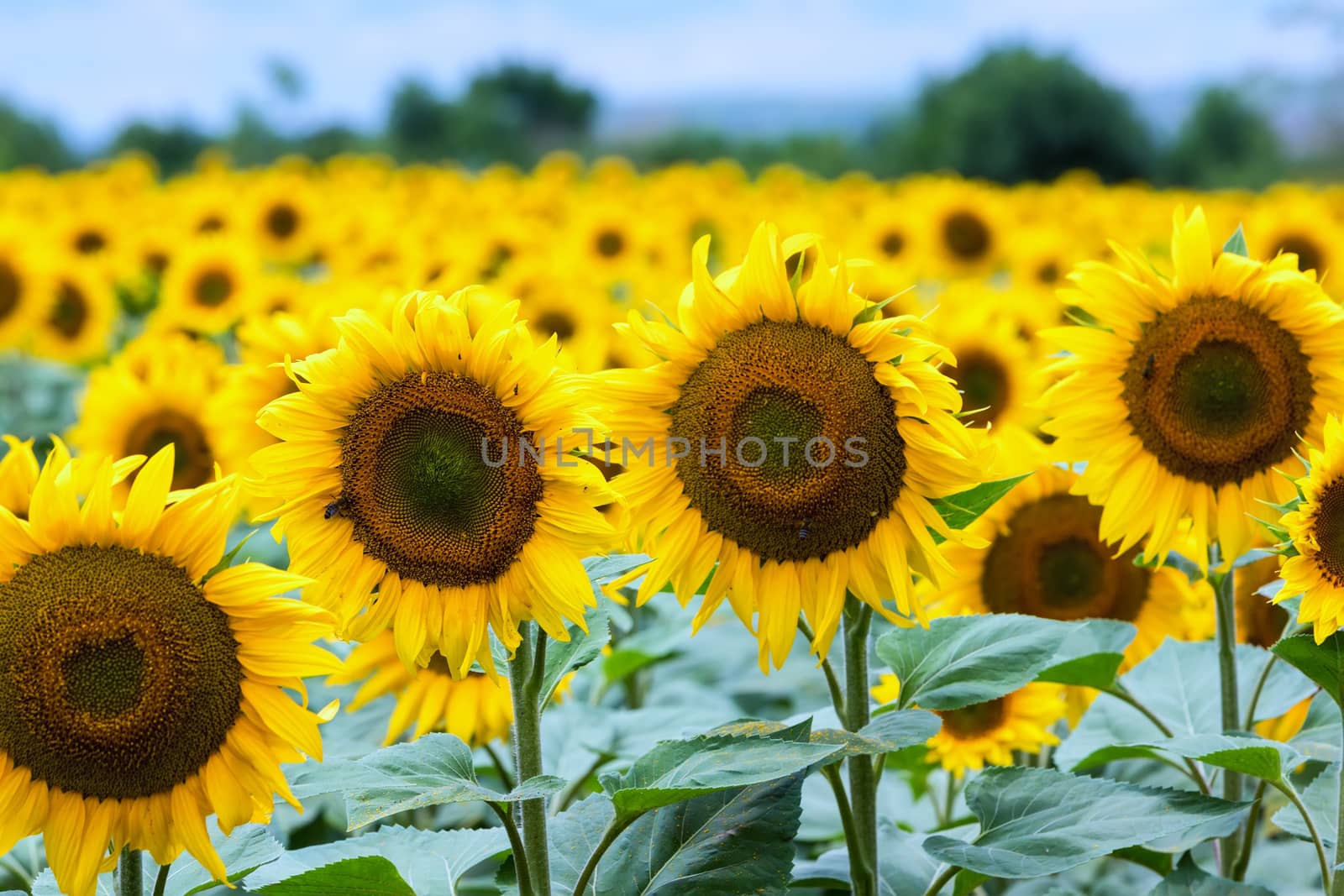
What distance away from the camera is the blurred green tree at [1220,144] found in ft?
114

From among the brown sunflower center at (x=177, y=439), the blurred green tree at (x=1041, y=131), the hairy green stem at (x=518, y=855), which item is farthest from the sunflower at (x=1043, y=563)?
the blurred green tree at (x=1041, y=131)

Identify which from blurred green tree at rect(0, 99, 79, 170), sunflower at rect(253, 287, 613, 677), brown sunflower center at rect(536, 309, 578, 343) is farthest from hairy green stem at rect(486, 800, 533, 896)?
blurred green tree at rect(0, 99, 79, 170)

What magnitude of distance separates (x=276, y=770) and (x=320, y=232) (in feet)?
20.8

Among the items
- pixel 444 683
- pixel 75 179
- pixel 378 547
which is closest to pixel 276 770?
pixel 378 547

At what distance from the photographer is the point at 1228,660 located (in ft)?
8.59

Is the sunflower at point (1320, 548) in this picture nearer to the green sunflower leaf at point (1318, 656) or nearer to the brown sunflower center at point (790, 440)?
the green sunflower leaf at point (1318, 656)

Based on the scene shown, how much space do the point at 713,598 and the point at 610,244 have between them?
5766 millimetres

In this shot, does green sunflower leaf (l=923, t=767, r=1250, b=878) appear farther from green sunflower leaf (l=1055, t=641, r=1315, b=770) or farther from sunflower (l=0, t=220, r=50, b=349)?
sunflower (l=0, t=220, r=50, b=349)

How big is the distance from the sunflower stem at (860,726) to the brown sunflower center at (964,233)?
236 inches

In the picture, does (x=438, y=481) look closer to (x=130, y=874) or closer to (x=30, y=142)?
(x=130, y=874)

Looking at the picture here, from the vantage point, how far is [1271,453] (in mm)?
2523

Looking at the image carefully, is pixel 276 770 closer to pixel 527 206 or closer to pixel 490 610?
pixel 490 610

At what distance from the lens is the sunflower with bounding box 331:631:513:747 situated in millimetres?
2947

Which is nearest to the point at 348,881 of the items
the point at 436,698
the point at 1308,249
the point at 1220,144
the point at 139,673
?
the point at 139,673
